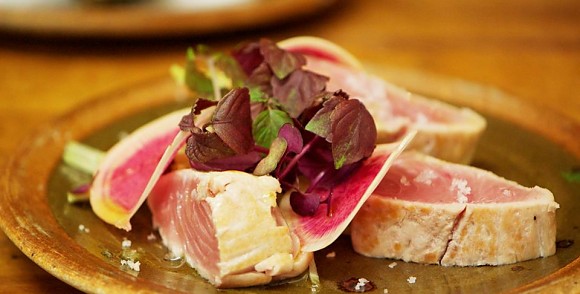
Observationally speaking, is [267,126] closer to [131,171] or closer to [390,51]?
[131,171]

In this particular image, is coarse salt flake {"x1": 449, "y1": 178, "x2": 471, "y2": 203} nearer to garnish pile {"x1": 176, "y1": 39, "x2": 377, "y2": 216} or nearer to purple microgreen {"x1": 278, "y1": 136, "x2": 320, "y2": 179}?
garnish pile {"x1": 176, "y1": 39, "x2": 377, "y2": 216}

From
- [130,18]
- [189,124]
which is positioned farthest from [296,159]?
[130,18]

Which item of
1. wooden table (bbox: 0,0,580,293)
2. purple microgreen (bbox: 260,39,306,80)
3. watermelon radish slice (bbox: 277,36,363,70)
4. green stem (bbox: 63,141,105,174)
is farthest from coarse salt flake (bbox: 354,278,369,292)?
wooden table (bbox: 0,0,580,293)

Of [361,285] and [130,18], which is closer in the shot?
[361,285]

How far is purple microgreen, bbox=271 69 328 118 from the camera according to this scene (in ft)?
8.19

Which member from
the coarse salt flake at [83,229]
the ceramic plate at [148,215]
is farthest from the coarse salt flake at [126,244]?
the coarse salt flake at [83,229]

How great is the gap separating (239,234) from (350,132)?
440 millimetres

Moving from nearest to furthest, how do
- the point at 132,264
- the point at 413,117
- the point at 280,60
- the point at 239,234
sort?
the point at 239,234 → the point at 132,264 → the point at 280,60 → the point at 413,117

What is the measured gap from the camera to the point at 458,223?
230 cm

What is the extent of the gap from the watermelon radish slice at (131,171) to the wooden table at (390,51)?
88cm

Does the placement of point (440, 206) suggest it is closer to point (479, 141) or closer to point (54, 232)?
point (479, 141)

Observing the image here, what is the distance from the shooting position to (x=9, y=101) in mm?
3914

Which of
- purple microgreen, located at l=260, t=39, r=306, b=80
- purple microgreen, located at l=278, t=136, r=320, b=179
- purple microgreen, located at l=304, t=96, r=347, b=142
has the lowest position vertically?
purple microgreen, located at l=278, t=136, r=320, b=179

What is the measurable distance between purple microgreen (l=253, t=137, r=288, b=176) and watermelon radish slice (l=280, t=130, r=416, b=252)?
0.53 ft
